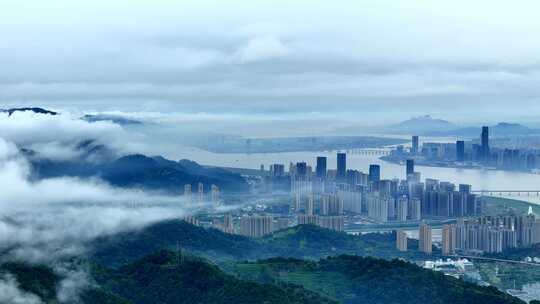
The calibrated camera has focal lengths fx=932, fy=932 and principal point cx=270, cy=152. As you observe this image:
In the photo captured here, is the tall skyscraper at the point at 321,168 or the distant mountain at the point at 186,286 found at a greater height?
the tall skyscraper at the point at 321,168

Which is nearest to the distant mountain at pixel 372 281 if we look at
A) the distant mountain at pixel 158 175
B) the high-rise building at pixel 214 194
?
the distant mountain at pixel 158 175

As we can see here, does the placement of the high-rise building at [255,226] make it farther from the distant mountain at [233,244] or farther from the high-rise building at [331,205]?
the high-rise building at [331,205]

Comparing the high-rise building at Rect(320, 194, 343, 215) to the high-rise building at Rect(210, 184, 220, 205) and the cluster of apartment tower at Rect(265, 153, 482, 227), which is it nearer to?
the cluster of apartment tower at Rect(265, 153, 482, 227)

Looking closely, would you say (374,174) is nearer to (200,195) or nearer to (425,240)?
(200,195)

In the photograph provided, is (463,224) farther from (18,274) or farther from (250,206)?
(18,274)

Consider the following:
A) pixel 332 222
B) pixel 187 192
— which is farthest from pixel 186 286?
pixel 187 192

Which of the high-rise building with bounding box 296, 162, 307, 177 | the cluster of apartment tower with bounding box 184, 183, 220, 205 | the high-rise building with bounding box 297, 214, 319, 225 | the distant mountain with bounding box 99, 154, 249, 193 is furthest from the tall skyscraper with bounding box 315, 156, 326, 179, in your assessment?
the high-rise building with bounding box 297, 214, 319, 225
